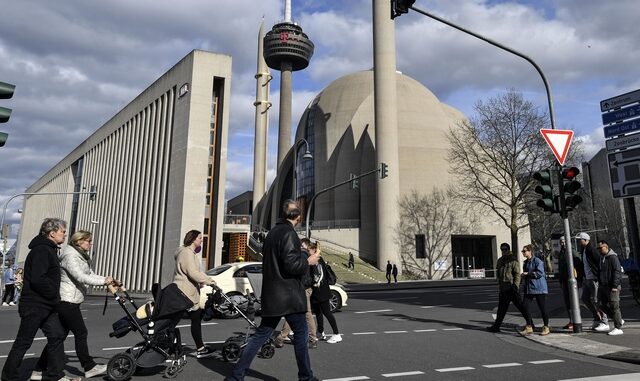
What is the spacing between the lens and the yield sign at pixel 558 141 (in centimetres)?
899

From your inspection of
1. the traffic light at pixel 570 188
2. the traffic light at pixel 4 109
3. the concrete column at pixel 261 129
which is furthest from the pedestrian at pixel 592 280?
the concrete column at pixel 261 129

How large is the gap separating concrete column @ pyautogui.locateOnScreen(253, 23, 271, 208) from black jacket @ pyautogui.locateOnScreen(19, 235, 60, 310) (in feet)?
236

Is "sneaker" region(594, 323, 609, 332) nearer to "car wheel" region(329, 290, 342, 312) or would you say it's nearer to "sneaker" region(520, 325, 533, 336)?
"sneaker" region(520, 325, 533, 336)

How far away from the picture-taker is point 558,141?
29.9ft

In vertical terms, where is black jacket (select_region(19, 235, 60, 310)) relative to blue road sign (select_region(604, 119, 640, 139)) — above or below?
below

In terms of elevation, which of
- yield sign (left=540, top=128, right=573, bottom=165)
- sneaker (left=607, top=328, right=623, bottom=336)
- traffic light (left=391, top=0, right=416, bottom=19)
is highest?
traffic light (left=391, top=0, right=416, bottom=19)

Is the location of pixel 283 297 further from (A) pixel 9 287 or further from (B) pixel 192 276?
A: (A) pixel 9 287

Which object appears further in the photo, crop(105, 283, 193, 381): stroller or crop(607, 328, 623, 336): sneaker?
crop(607, 328, 623, 336): sneaker

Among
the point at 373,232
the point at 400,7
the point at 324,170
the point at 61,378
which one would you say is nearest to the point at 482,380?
the point at 61,378

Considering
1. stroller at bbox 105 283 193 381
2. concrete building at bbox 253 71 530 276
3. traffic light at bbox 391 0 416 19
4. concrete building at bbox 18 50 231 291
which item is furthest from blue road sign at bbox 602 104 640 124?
concrete building at bbox 253 71 530 276

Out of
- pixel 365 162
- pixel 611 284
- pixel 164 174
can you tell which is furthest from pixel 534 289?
pixel 365 162

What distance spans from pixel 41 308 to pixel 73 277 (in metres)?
0.50

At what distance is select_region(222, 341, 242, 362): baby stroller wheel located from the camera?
6168mm

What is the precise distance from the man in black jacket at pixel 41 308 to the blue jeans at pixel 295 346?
2.00 m
